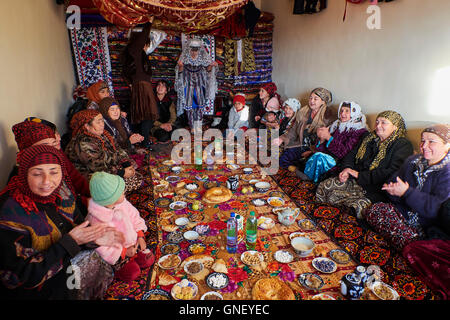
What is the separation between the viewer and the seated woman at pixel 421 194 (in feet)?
6.80

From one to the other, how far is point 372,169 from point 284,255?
1.43 m

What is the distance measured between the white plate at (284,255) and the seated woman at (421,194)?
2.76ft

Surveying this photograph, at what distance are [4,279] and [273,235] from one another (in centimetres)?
160

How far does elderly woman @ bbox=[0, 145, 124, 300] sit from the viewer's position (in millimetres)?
1325

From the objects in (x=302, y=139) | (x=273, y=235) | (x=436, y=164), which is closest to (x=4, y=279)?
(x=273, y=235)

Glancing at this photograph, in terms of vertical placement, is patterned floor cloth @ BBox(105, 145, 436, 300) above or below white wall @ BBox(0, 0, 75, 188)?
below

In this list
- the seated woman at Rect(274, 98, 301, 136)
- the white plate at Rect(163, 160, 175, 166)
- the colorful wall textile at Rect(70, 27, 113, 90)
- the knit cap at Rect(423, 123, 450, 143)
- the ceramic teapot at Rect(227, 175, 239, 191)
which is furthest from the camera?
the colorful wall textile at Rect(70, 27, 113, 90)

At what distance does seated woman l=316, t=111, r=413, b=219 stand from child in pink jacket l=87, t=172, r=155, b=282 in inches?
68.4

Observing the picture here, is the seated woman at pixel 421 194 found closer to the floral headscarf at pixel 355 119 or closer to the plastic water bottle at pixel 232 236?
the floral headscarf at pixel 355 119

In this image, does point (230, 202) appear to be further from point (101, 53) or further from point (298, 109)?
point (101, 53)

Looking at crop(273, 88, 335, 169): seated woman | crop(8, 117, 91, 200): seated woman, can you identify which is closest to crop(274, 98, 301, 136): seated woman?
crop(273, 88, 335, 169): seated woman

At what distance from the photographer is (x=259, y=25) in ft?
16.9

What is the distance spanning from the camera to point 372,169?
9.08ft

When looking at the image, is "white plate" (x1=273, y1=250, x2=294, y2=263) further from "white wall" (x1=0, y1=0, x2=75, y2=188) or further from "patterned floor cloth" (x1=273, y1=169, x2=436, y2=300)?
"white wall" (x1=0, y1=0, x2=75, y2=188)
